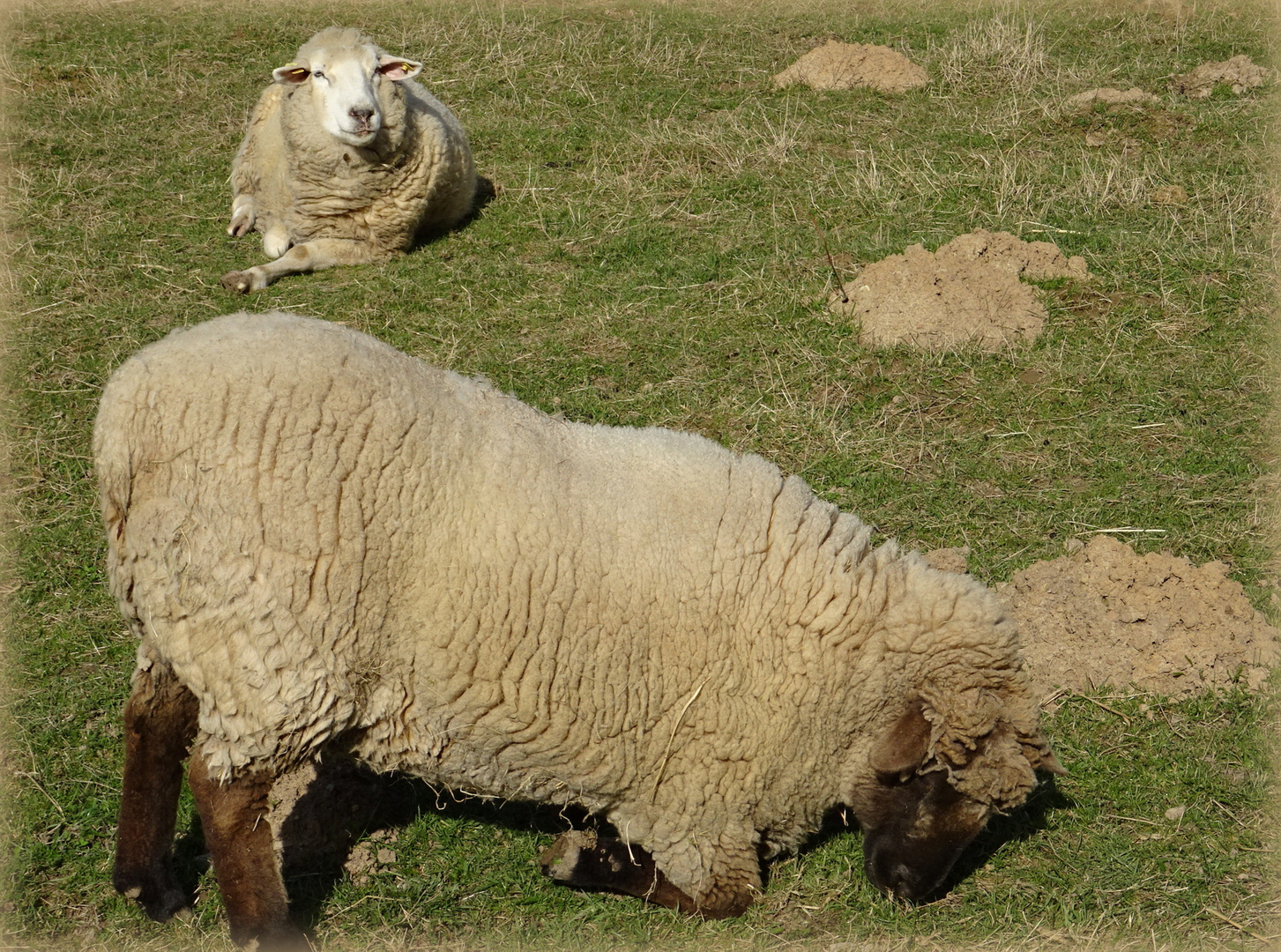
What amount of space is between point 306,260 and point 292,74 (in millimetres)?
1345

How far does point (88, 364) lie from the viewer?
629 centimetres

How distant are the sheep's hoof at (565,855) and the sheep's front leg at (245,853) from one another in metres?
0.93

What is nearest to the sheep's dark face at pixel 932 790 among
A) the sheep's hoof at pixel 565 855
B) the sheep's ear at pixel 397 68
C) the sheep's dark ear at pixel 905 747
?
the sheep's dark ear at pixel 905 747

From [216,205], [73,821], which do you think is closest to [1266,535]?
[73,821]

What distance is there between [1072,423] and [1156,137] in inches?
172

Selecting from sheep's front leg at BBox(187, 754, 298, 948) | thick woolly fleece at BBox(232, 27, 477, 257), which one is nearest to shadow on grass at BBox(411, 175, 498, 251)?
thick woolly fleece at BBox(232, 27, 477, 257)

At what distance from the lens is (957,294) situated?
22.2 ft

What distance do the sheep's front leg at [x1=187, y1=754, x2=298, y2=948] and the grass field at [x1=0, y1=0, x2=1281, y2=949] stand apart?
0.36m

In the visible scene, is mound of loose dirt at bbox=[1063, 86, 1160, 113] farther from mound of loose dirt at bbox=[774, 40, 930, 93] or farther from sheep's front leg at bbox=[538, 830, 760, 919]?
sheep's front leg at bbox=[538, 830, 760, 919]

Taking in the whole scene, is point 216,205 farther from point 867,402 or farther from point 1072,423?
point 1072,423

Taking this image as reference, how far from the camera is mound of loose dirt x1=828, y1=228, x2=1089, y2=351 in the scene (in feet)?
21.7

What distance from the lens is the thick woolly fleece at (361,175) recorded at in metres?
7.68

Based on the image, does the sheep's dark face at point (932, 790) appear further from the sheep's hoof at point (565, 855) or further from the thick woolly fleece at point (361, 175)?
Answer: the thick woolly fleece at point (361, 175)

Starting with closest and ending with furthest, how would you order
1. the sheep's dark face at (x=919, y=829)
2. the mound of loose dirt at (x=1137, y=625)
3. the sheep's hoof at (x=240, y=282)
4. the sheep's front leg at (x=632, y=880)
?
the sheep's dark face at (x=919, y=829) < the sheep's front leg at (x=632, y=880) < the mound of loose dirt at (x=1137, y=625) < the sheep's hoof at (x=240, y=282)
